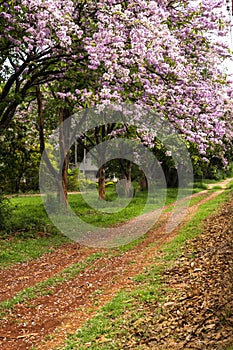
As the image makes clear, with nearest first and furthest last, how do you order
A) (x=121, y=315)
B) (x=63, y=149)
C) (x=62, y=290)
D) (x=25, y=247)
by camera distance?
1. (x=121, y=315)
2. (x=62, y=290)
3. (x=25, y=247)
4. (x=63, y=149)

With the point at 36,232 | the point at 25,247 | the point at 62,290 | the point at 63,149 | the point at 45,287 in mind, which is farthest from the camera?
the point at 63,149

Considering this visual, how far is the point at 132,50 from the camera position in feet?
30.4

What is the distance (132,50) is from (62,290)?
16.8 ft

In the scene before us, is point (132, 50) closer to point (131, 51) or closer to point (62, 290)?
point (131, 51)

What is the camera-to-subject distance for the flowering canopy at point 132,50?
941cm

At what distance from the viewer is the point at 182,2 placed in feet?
37.4

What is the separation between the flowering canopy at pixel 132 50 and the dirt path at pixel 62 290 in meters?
3.69

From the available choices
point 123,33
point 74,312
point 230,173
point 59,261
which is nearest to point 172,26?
point 123,33

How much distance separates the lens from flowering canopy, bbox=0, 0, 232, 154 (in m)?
9.41

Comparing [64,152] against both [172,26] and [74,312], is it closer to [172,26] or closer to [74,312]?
[172,26]

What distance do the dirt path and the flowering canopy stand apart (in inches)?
145

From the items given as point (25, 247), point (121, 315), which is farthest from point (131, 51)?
point (25, 247)

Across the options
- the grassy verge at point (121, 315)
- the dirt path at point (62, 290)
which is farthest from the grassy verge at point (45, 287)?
the grassy verge at point (121, 315)

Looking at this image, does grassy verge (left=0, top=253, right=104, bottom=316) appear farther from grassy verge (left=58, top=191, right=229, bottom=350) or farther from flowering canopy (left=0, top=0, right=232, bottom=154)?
flowering canopy (left=0, top=0, right=232, bottom=154)
